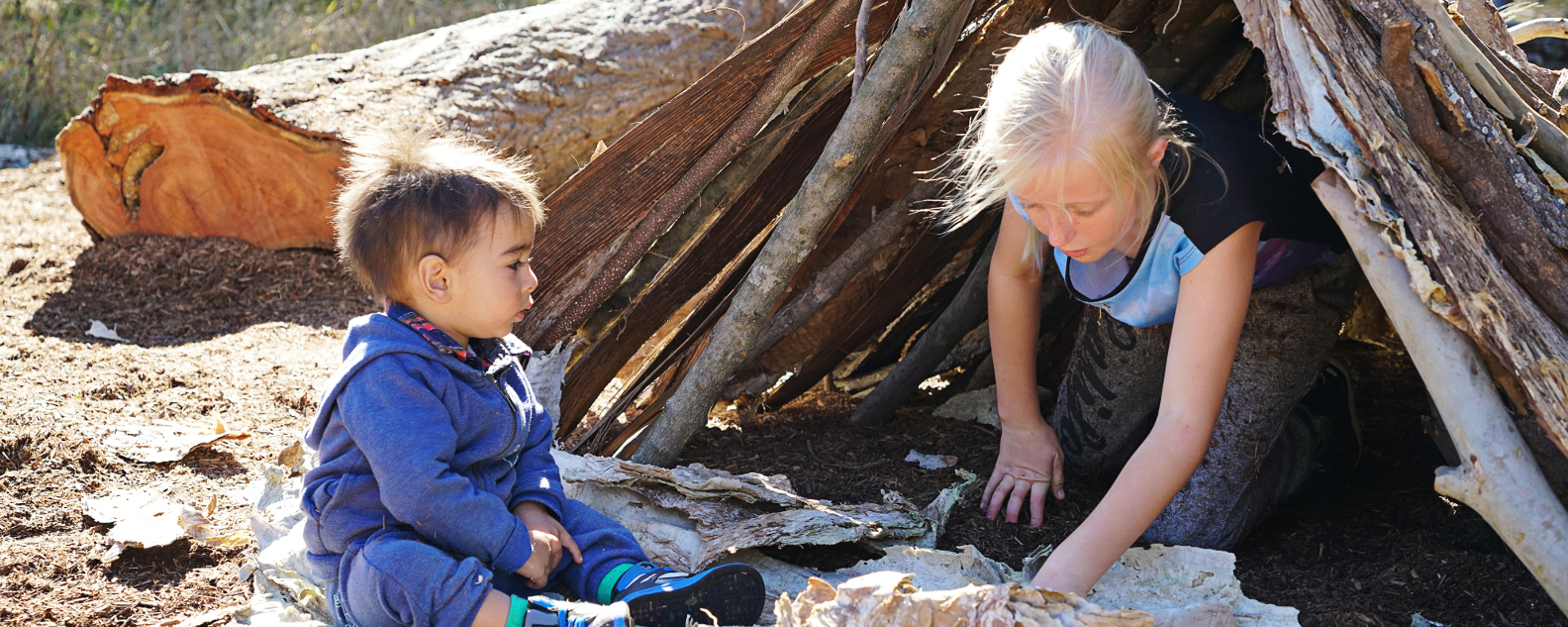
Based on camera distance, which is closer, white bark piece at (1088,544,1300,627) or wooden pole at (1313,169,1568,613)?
wooden pole at (1313,169,1568,613)

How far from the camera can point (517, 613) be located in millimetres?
1806

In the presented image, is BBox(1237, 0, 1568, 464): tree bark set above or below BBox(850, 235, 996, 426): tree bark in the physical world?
above

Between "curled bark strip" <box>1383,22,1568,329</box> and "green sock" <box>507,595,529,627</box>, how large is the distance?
1774 millimetres

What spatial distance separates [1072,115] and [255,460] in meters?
2.55

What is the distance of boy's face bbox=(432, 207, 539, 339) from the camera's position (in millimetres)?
1970

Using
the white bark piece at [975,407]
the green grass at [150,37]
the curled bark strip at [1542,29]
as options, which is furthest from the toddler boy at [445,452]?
the green grass at [150,37]

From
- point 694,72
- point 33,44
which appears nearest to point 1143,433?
point 694,72

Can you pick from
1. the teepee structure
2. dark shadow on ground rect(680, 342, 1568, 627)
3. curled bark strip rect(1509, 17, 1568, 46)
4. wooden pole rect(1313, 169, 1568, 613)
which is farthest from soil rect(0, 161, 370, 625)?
curled bark strip rect(1509, 17, 1568, 46)

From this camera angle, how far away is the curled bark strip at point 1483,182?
1.64 metres

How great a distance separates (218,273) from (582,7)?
6.93 feet

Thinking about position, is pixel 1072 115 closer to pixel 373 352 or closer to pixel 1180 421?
pixel 1180 421

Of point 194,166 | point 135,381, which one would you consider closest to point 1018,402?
Result: point 135,381

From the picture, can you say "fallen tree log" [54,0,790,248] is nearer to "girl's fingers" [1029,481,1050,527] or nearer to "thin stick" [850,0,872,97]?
"thin stick" [850,0,872,97]

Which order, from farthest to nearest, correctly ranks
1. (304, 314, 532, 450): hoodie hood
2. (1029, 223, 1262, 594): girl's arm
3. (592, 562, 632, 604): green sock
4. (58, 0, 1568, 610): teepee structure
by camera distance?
(592, 562, 632, 604): green sock
(304, 314, 532, 450): hoodie hood
(1029, 223, 1262, 594): girl's arm
(58, 0, 1568, 610): teepee structure
